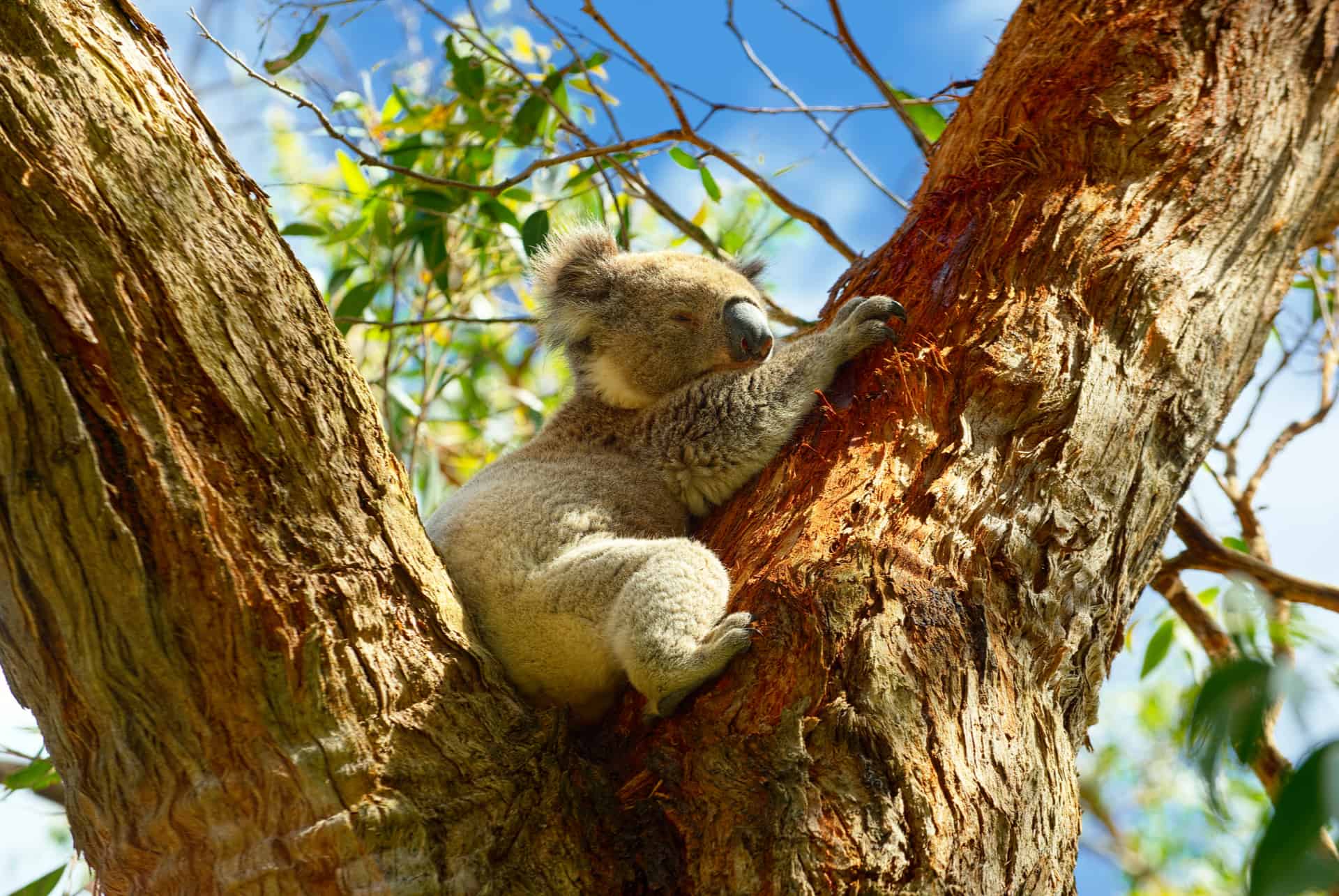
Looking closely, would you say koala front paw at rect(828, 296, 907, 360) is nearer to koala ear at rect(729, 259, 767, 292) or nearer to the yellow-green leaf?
koala ear at rect(729, 259, 767, 292)

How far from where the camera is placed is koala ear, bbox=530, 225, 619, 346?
3.43m

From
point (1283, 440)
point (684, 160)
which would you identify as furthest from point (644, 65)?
point (1283, 440)

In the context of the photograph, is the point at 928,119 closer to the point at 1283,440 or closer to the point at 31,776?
the point at 1283,440

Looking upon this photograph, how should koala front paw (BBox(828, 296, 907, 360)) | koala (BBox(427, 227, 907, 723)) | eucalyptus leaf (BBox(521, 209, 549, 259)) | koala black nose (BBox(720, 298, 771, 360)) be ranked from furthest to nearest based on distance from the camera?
eucalyptus leaf (BBox(521, 209, 549, 259)) < koala black nose (BBox(720, 298, 771, 360)) < koala front paw (BBox(828, 296, 907, 360)) < koala (BBox(427, 227, 907, 723))

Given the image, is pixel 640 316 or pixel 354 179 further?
pixel 354 179

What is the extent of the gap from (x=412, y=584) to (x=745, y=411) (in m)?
1.12

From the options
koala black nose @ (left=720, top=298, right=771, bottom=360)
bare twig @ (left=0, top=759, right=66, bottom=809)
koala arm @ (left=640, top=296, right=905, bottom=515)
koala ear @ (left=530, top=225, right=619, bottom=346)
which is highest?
koala ear @ (left=530, top=225, right=619, bottom=346)

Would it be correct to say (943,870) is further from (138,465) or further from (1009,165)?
(1009,165)

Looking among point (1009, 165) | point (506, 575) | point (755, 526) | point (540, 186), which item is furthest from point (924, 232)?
point (540, 186)

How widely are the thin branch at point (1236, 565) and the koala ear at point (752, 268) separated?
1530 mm

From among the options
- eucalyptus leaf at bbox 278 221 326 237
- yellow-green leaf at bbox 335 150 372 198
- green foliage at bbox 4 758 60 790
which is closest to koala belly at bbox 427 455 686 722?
green foliage at bbox 4 758 60 790

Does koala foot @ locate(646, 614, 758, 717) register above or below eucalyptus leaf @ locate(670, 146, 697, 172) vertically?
below

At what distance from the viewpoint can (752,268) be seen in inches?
150

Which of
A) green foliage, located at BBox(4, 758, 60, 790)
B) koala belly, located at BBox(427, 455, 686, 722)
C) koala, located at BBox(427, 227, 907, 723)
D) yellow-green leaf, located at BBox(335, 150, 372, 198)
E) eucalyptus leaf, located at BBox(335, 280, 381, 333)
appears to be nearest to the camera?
koala, located at BBox(427, 227, 907, 723)
